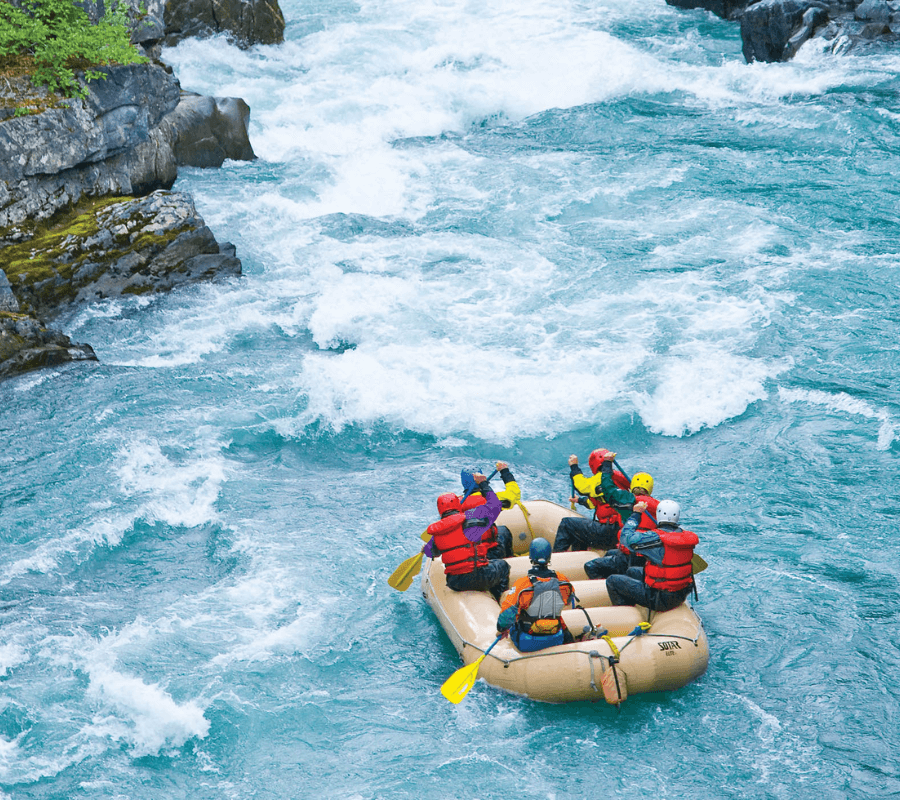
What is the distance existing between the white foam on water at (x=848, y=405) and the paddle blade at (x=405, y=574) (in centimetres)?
519

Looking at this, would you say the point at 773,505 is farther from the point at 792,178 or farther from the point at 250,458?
the point at 792,178

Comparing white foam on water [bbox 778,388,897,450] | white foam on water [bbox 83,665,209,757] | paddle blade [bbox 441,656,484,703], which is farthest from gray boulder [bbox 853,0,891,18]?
white foam on water [bbox 83,665,209,757]

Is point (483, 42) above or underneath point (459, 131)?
above

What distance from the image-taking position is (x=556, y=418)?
10.9m

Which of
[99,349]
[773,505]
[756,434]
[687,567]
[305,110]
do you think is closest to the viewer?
[687,567]

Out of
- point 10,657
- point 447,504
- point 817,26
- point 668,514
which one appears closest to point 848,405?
point 668,514

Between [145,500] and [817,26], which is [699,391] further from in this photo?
[817,26]

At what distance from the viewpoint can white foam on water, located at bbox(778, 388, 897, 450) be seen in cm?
1019

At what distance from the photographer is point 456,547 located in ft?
25.2

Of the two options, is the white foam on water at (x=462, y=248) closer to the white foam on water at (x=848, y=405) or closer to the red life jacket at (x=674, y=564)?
the white foam on water at (x=848, y=405)

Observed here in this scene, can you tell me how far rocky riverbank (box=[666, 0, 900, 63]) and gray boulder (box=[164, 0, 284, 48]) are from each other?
35.8 feet

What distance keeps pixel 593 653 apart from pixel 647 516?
1307 mm

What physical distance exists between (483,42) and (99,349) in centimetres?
1438

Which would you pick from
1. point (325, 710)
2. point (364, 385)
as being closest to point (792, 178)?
point (364, 385)
